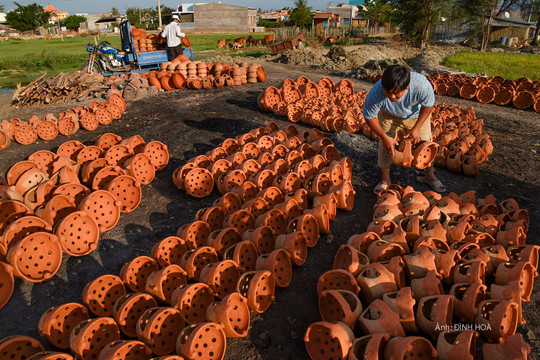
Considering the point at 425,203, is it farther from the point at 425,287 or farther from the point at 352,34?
the point at 352,34

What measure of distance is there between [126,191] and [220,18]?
63.3 m

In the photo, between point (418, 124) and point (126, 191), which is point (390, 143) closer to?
point (418, 124)

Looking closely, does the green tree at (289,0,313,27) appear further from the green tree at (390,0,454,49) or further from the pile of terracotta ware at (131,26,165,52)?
the pile of terracotta ware at (131,26,165,52)

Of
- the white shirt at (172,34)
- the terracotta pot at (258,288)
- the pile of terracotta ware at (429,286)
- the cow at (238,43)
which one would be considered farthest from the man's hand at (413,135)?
the cow at (238,43)

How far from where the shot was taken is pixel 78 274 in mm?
3344

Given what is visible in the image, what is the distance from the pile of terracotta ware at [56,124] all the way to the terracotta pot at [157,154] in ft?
9.83

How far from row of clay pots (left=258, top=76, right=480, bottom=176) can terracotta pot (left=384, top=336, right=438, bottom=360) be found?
248cm

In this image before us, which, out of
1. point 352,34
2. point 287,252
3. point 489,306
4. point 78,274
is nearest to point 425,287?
point 489,306

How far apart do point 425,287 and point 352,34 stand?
4464 cm

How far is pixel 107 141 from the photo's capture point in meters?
5.39

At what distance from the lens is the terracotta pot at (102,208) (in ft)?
12.2

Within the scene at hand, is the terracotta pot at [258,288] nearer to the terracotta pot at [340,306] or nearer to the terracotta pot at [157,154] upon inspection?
the terracotta pot at [340,306]

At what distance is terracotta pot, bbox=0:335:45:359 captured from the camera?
2.23m

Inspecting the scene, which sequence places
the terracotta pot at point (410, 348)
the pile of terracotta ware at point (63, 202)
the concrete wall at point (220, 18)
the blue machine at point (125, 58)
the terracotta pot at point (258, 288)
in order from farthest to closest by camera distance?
the concrete wall at point (220, 18) → the blue machine at point (125, 58) → the pile of terracotta ware at point (63, 202) → the terracotta pot at point (258, 288) → the terracotta pot at point (410, 348)
